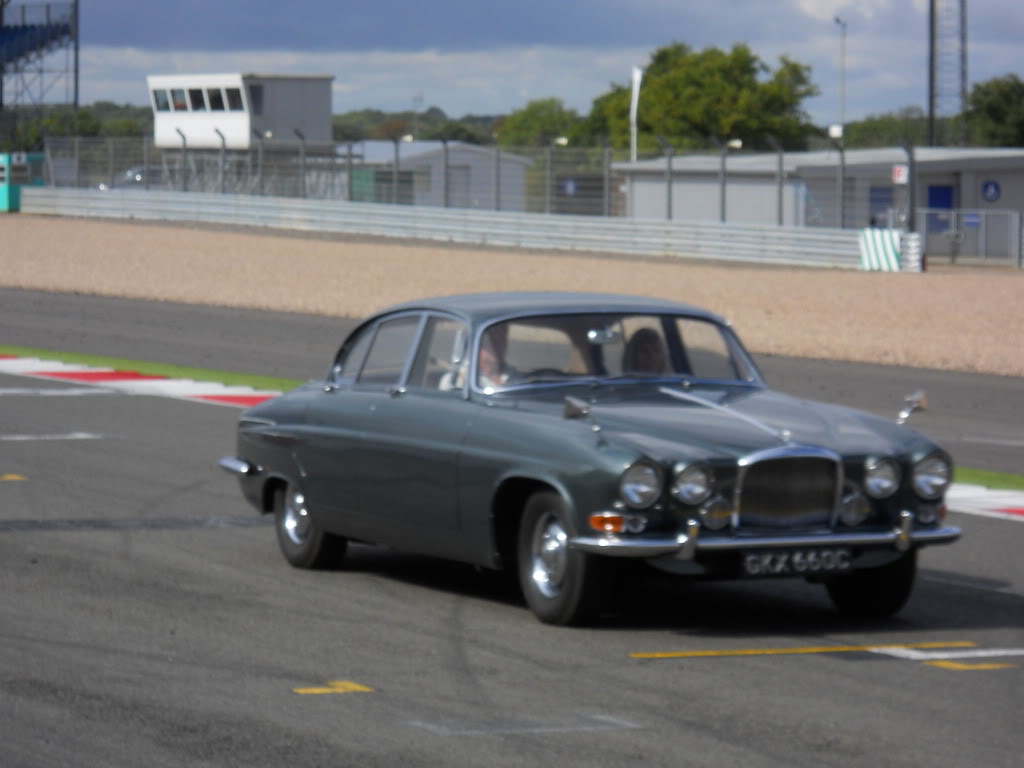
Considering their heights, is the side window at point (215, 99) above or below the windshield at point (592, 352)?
above

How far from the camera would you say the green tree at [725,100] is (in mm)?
97250

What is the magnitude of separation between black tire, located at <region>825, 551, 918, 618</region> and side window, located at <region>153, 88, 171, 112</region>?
72.6 metres

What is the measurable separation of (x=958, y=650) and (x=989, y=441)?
8679 millimetres

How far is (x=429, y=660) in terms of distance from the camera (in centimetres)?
715

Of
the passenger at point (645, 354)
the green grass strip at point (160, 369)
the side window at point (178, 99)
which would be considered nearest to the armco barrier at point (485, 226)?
the side window at point (178, 99)

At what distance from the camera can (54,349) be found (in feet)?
78.3

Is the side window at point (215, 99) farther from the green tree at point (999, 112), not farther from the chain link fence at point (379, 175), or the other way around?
the green tree at point (999, 112)

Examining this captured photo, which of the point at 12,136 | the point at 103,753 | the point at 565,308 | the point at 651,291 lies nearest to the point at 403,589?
the point at 565,308

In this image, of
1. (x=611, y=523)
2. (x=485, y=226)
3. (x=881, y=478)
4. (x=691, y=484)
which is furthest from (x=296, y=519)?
(x=485, y=226)

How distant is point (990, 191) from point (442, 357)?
45.6 metres

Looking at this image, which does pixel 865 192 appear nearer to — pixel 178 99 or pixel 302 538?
pixel 178 99

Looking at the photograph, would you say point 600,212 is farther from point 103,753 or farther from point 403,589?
point 103,753

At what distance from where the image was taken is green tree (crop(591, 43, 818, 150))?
319 ft

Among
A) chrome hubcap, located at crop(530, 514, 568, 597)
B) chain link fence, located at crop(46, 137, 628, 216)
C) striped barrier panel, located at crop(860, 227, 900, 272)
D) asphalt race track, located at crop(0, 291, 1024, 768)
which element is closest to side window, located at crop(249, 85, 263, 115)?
chain link fence, located at crop(46, 137, 628, 216)
